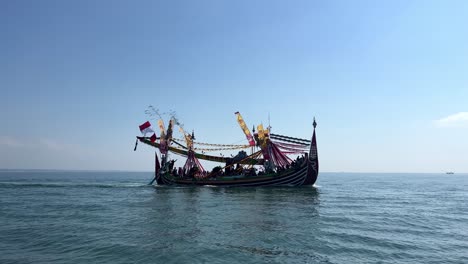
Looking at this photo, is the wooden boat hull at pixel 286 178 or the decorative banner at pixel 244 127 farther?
the decorative banner at pixel 244 127

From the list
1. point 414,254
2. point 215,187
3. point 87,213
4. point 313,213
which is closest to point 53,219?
point 87,213

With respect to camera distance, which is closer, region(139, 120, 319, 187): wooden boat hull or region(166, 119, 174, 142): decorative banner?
region(139, 120, 319, 187): wooden boat hull

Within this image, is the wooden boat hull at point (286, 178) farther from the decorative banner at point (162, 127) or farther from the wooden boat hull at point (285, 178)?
the decorative banner at point (162, 127)

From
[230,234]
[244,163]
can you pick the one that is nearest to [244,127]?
[244,163]

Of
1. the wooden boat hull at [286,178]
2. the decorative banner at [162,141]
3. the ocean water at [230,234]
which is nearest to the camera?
the ocean water at [230,234]

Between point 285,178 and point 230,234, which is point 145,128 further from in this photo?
point 230,234

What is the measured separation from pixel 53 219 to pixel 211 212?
1327cm

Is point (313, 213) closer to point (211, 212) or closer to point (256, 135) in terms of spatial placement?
point (211, 212)

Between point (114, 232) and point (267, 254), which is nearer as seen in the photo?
point (267, 254)

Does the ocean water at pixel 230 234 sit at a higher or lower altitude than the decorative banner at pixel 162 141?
lower

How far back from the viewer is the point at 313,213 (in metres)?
30.3

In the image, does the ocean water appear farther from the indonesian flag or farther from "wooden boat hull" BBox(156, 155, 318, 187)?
the indonesian flag

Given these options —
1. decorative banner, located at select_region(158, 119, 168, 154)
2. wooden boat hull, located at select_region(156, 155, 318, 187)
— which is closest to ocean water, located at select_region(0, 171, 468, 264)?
wooden boat hull, located at select_region(156, 155, 318, 187)

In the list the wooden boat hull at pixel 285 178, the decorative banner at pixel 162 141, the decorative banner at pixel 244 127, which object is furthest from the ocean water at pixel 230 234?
the decorative banner at pixel 162 141
